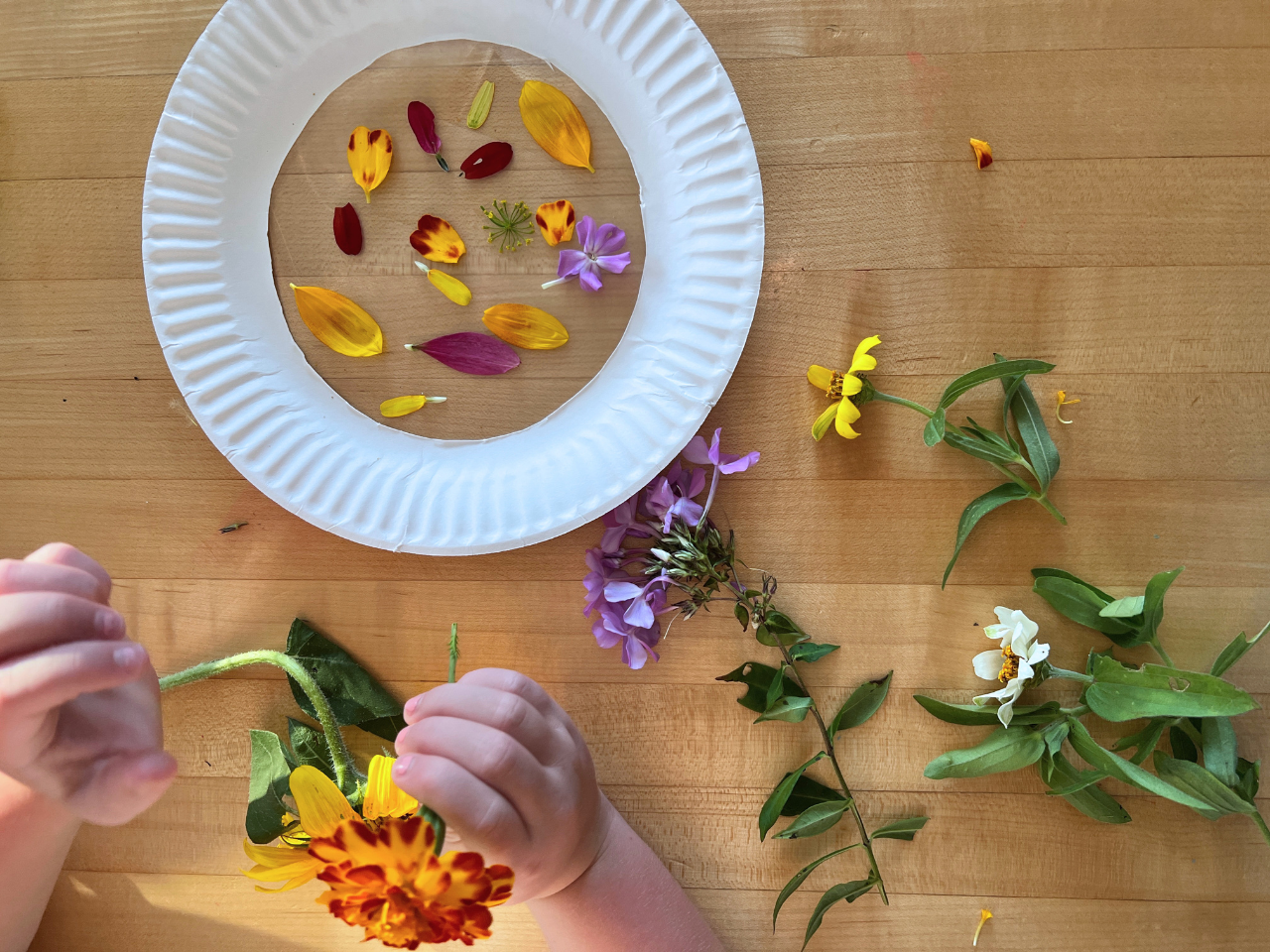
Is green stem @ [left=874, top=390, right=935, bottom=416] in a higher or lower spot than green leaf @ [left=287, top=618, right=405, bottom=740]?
higher

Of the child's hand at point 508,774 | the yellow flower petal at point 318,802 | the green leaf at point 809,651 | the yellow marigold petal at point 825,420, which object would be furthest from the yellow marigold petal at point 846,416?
the yellow flower petal at point 318,802

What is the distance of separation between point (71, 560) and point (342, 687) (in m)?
0.16

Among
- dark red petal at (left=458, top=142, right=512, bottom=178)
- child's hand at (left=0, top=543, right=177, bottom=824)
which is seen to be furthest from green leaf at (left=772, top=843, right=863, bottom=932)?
dark red petal at (left=458, top=142, right=512, bottom=178)

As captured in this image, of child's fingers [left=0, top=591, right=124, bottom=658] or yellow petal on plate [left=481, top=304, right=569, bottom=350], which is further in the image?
yellow petal on plate [left=481, top=304, right=569, bottom=350]

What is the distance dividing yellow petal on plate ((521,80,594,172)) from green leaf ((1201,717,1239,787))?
0.50m

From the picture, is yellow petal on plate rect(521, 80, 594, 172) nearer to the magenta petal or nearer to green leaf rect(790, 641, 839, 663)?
the magenta petal

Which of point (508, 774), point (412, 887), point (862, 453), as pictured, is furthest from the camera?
point (862, 453)

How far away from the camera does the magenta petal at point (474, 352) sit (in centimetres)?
50

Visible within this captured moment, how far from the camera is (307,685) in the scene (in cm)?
48

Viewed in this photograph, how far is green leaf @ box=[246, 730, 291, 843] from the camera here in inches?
19.2

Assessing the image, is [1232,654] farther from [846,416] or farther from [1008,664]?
[846,416]

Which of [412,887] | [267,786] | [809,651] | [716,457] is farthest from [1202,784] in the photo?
[267,786]

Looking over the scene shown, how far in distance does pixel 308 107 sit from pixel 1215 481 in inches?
23.9

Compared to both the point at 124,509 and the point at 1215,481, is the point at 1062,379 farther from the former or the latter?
the point at 124,509
